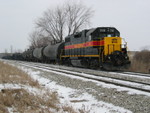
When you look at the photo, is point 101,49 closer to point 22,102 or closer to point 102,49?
point 102,49

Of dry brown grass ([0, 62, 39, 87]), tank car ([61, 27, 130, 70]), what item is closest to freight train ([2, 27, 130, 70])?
tank car ([61, 27, 130, 70])

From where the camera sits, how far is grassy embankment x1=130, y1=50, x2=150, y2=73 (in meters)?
17.5

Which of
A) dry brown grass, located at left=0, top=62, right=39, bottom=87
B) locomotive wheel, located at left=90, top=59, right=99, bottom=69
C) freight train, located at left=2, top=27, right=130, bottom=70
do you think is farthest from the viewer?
locomotive wheel, located at left=90, top=59, right=99, bottom=69

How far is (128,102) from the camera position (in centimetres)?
595

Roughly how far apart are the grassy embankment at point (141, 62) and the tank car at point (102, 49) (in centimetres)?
277

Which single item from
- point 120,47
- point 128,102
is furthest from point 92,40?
point 128,102

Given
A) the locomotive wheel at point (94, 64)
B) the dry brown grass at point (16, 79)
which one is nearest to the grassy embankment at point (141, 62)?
the locomotive wheel at point (94, 64)

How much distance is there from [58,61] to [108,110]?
21551 mm

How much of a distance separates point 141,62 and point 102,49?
5253 millimetres

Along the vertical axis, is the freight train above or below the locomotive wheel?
above

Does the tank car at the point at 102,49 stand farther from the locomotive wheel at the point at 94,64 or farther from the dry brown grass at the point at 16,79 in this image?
the dry brown grass at the point at 16,79

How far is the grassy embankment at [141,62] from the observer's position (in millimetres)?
17473

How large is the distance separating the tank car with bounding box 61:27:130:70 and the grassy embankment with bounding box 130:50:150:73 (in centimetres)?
277

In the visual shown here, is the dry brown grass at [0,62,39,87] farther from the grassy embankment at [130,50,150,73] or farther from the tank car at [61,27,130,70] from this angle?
the grassy embankment at [130,50,150,73]
